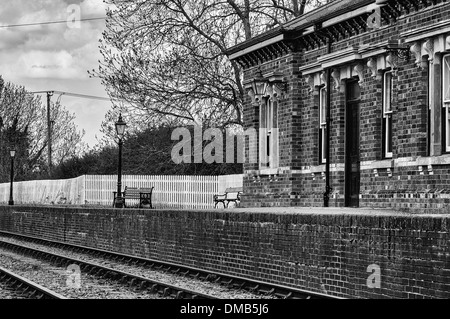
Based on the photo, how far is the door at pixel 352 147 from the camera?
2605 cm

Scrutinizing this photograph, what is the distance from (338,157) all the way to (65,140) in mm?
70195

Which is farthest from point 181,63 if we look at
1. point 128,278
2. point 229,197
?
point 128,278

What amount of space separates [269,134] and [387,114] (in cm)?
774

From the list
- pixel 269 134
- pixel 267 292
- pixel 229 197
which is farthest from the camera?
pixel 229 197

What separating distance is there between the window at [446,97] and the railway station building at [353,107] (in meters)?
0.02

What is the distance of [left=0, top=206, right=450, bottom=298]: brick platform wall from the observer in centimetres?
1344

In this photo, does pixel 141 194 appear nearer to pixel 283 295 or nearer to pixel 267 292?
pixel 267 292

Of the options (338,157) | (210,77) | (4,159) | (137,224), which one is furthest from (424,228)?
(4,159)

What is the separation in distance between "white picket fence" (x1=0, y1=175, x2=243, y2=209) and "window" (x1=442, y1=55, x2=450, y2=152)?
21.5 m

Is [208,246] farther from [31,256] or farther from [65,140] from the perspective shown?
[65,140]

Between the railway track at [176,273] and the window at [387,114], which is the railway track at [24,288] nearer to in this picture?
the railway track at [176,273]

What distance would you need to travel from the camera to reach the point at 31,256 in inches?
1140

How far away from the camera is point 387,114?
24.1m

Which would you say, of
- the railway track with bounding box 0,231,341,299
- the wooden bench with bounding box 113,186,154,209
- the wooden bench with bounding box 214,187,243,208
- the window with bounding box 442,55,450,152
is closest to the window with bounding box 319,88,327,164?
the railway track with bounding box 0,231,341,299
